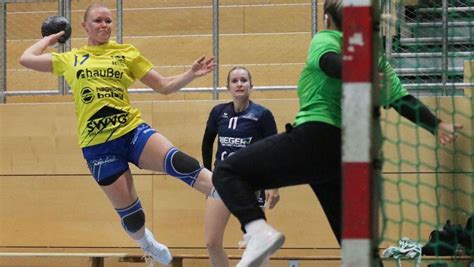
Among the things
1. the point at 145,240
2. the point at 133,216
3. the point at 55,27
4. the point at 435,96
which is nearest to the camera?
the point at 133,216

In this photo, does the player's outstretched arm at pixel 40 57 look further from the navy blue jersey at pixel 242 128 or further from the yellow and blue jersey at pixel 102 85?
the navy blue jersey at pixel 242 128

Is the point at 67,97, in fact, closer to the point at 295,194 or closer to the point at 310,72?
the point at 295,194

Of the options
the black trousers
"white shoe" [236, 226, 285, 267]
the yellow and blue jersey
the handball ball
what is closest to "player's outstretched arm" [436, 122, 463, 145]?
the black trousers

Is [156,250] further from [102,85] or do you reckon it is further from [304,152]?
[304,152]

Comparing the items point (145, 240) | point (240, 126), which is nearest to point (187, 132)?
point (240, 126)

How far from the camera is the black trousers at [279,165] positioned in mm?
5008

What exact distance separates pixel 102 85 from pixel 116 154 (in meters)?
0.53

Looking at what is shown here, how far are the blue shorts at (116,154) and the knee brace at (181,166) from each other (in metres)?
0.25

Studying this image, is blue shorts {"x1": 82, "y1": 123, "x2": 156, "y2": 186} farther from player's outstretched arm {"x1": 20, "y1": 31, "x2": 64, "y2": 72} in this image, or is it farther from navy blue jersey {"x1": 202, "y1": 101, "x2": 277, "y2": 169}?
navy blue jersey {"x1": 202, "y1": 101, "x2": 277, "y2": 169}

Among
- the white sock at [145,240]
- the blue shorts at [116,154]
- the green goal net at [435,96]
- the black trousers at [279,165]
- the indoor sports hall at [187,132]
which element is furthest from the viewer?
the indoor sports hall at [187,132]

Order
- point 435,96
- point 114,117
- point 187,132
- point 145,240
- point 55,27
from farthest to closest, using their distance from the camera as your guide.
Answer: point 187,132, point 435,96, point 55,27, point 145,240, point 114,117

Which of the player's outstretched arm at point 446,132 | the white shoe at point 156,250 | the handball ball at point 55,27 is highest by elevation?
the handball ball at point 55,27

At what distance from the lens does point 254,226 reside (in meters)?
5.07

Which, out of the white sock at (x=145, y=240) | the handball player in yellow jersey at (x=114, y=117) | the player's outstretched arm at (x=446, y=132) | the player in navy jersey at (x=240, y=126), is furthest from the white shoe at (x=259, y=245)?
the player in navy jersey at (x=240, y=126)
